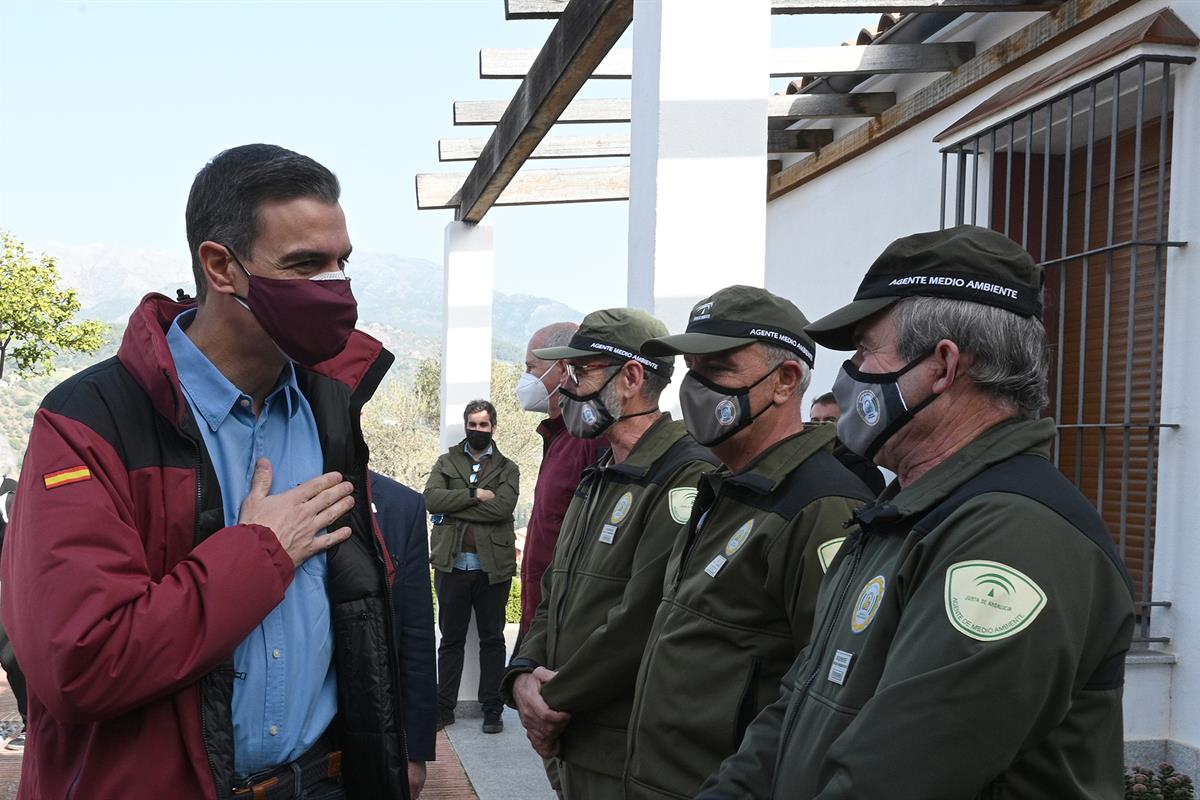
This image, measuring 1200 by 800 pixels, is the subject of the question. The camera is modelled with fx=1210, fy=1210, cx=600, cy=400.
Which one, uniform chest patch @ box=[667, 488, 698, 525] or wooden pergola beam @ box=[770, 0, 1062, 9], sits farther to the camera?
wooden pergola beam @ box=[770, 0, 1062, 9]

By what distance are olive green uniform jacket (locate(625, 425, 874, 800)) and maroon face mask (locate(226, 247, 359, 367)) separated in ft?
3.47

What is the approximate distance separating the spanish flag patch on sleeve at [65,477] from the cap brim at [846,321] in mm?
Answer: 1244

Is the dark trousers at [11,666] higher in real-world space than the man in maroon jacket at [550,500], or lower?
lower

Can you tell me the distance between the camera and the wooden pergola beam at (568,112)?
25.5 ft

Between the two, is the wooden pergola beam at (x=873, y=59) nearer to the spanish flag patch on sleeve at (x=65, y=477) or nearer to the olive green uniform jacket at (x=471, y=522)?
the olive green uniform jacket at (x=471, y=522)

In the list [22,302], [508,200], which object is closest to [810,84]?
[508,200]

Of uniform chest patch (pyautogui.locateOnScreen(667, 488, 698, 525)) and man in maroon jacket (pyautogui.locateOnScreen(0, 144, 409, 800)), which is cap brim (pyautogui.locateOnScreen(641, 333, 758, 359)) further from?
man in maroon jacket (pyautogui.locateOnScreen(0, 144, 409, 800))

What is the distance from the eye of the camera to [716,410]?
122 inches

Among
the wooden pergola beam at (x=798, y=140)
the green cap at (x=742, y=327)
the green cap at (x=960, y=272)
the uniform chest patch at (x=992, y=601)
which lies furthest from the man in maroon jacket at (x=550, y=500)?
the wooden pergola beam at (x=798, y=140)

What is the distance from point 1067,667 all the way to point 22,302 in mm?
21205

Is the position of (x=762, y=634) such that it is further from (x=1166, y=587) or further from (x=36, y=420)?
(x=1166, y=587)

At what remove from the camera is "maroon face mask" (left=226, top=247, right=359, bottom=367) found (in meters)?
2.14

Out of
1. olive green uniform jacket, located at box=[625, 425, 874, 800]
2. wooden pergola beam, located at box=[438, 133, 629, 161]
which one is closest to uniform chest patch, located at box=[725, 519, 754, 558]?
olive green uniform jacket, located at box=[625, 425, 874, 800]

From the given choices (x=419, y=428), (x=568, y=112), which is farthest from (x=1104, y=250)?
(x=419, y=428)
